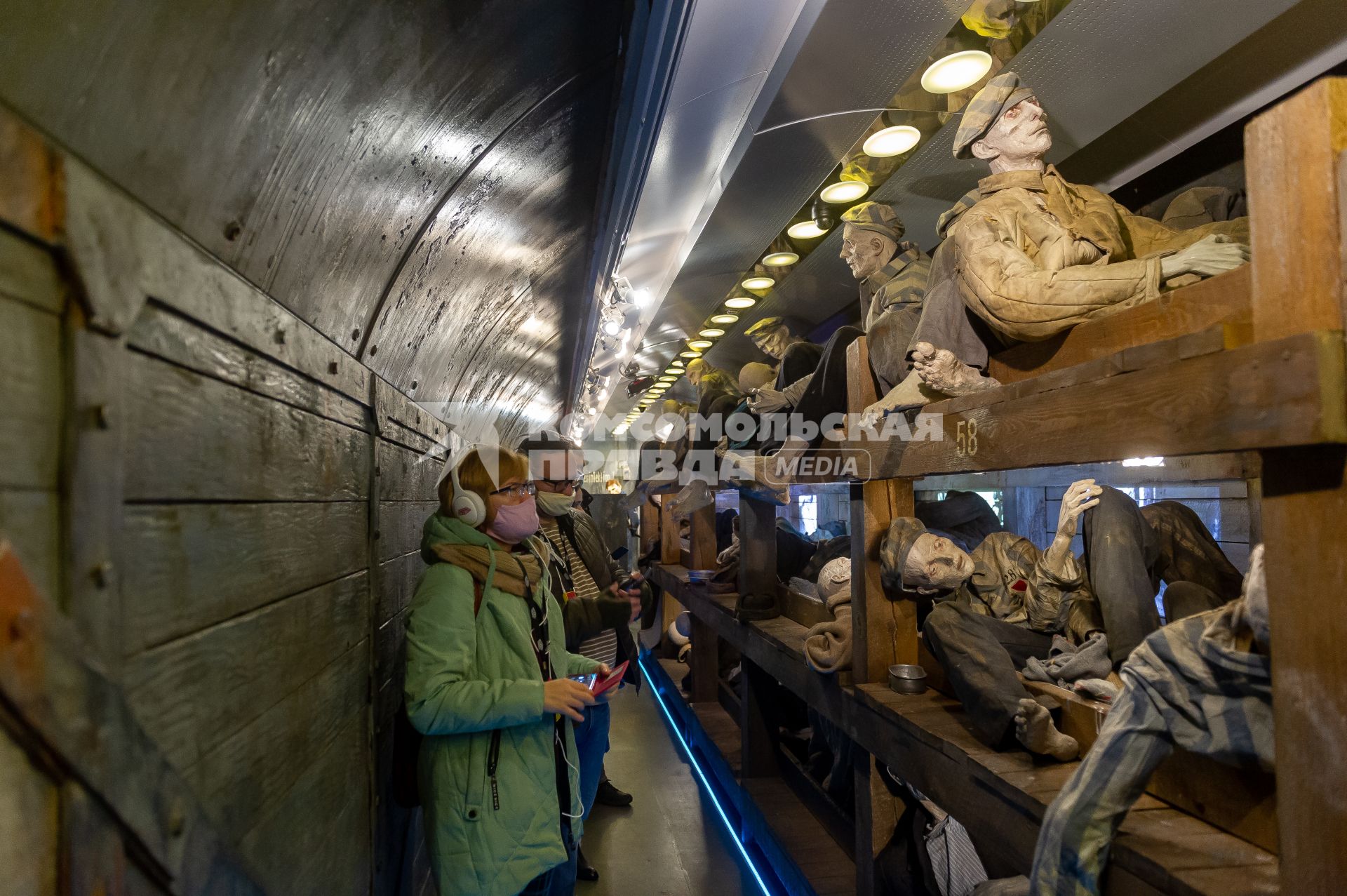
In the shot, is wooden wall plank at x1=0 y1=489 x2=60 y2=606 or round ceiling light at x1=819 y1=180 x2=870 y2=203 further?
round ceiling light at x1=819 y1=180 x2=870 y2=203

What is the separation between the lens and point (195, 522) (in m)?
1.12

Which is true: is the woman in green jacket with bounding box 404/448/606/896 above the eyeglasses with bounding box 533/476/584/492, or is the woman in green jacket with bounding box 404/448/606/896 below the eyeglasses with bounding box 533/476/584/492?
below

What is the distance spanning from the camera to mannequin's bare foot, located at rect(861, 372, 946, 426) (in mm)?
2372

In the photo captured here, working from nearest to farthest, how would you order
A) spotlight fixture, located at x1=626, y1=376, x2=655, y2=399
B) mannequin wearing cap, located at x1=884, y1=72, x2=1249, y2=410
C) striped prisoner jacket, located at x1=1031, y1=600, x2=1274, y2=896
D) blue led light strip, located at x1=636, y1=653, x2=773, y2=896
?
striped prisoner jacket, located at x1=1031, y1=600, x2=1274, y2=896
mannequin wearing cap, located at x1=884, y1=72, x2=1249, y2=410
blue led light strip, located at x1=636, y1=653, x2=773, y2=896
spotlight fixture, located at x1=626, y1=376, x2=655, y2=399

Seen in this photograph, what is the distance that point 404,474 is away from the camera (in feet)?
9.64

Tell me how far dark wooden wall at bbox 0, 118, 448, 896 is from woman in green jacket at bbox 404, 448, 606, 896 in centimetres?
21

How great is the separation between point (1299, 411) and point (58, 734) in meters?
1.59

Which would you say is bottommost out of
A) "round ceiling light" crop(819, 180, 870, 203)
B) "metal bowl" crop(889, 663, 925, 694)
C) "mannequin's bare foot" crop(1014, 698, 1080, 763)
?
"metal bowl" crop(889, 663, 925, 694)

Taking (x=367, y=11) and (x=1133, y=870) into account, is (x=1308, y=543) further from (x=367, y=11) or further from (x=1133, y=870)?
(x=367, y=11)

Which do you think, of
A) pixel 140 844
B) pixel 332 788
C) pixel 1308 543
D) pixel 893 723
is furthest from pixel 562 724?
pixel 1308 543

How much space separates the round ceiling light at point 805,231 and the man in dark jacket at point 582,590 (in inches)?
68.0

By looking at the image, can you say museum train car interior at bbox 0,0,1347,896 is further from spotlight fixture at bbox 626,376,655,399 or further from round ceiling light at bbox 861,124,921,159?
spotlight fixture at bbox 626,376,655,399

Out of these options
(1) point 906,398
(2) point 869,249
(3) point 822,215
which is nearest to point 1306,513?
(1) point 906,398

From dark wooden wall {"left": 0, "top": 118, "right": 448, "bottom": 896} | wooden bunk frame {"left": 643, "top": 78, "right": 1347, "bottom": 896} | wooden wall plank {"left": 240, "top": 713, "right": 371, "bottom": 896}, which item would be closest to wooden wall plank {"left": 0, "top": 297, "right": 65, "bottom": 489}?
dark wooden wall {"left": 0, "top": 118, "right": 448, "bottom": 896}
